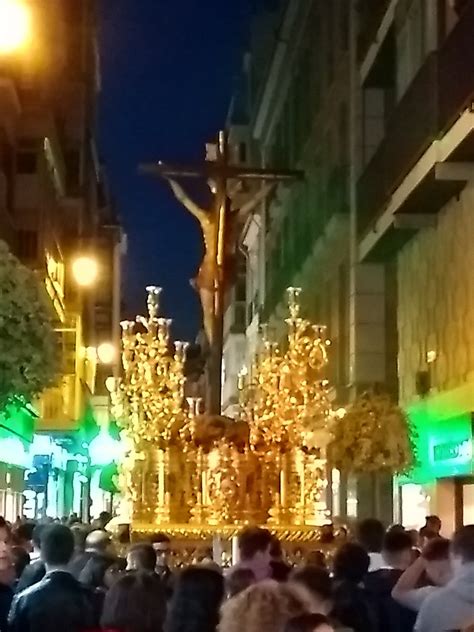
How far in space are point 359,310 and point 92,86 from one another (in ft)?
179

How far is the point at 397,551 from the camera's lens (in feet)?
33.4

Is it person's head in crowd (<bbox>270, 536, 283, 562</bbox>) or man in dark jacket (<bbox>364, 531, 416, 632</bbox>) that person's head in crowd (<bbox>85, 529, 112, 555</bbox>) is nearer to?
person's head in crowd (<bbox>270, 536, 283, 562</bbox>)

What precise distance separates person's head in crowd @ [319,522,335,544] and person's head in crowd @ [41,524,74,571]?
9.02 meters

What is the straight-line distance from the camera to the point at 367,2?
33438 mm

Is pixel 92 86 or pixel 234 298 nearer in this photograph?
Answer: pixel 234 298

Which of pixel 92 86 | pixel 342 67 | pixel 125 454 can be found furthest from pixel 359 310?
pixel 92 86

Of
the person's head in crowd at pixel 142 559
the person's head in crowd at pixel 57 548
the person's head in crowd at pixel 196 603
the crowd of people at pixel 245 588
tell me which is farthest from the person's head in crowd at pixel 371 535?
the person's head in crowd at pixel 57 548

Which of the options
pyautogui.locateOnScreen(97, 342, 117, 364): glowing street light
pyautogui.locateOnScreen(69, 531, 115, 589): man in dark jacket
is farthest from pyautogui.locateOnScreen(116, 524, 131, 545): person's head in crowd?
pyautogui.locateOnScreen(97, 342, 117, 364): glowing street light

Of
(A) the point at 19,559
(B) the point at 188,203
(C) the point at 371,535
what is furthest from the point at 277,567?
(B) the point at 188,203

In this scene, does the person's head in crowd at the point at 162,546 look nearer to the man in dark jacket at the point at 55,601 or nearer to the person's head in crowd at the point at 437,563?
the person's head in crowd at the point at 437,563

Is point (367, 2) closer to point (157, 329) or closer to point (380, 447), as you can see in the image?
point (380, 447)

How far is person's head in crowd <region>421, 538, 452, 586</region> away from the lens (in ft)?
31.7

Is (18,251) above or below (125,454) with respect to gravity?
above

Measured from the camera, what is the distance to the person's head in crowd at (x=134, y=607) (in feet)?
31.7
